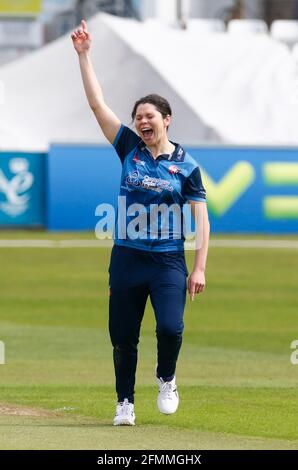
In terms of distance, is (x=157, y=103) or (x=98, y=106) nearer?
(x=157, y=103)

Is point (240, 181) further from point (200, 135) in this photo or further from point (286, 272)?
point (286, 272)

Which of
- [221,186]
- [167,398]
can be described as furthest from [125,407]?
[221,186]

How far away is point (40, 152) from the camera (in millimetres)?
33312

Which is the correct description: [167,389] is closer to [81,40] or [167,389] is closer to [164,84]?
[81,40]

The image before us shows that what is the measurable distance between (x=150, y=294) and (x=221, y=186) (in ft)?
77.0

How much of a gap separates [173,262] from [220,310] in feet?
31.1

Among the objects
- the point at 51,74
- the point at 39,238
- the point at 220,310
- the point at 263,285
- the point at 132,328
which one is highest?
the point at 51,74

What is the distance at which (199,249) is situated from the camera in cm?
988

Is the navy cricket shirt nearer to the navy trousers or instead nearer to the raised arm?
the navy trousers

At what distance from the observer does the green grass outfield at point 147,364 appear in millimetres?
9688

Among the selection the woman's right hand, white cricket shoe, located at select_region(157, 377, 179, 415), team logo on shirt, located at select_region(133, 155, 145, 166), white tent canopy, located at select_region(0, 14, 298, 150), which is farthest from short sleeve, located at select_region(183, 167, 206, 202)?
white tent canopy, located at select_region(0, 14, 298, 150)

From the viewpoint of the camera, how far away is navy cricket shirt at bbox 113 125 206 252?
977cm
